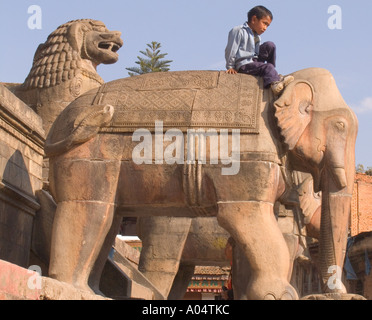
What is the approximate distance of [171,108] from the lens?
24.5 feet

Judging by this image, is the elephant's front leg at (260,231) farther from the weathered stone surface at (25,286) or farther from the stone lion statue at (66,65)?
the stone lion statue at (66,65)

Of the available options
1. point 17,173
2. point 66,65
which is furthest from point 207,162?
point 66,65

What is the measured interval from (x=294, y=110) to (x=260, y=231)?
121 centimetres

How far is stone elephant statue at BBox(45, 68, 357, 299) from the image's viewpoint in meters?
7.15

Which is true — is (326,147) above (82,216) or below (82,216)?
above

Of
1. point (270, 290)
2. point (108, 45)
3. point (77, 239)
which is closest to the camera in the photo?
point (270, 290)

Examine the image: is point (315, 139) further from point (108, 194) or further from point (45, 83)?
point (45, 83)

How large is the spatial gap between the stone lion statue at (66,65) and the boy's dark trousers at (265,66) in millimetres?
3362

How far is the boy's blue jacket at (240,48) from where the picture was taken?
800cm

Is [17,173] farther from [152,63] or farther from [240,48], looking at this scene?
[152,63]

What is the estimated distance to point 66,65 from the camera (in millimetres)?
10680

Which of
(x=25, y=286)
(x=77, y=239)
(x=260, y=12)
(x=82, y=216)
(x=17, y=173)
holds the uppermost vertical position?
(x=260, y=12)

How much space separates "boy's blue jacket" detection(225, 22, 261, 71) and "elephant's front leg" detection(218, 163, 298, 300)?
1.35 metres
